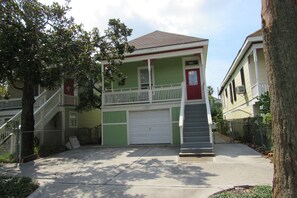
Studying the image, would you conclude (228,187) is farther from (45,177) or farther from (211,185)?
(45,177)

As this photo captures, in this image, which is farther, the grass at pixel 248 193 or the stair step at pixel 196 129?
the stair step at pixel 196 129

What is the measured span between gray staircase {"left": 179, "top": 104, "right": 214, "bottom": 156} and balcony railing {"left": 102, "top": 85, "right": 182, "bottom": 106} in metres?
1.08

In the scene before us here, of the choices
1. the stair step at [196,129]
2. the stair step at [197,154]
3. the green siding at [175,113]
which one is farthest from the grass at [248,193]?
the green siding at [175,113]

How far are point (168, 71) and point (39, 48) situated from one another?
27.1 ft

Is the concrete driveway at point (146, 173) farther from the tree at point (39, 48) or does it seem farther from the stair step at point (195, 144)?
the tree at point (39, 48)

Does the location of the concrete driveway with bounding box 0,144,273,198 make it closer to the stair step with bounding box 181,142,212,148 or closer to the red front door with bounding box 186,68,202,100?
the stair step with bounding box 181,142,212,148

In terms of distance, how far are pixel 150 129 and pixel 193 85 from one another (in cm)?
402

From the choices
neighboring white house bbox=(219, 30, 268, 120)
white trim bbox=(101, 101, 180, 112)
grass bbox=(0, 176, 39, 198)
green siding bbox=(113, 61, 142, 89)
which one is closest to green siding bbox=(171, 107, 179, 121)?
white trim bbox=(101, 101, 180, 112)

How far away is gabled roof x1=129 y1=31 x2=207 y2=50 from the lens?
15188mm

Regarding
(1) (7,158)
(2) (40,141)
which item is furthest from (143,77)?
(1) (7,158)

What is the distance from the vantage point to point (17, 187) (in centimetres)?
708

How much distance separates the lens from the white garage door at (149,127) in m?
14.5

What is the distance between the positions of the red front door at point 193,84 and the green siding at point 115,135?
15.1 feet

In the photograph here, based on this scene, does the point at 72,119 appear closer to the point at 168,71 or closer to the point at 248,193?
the point at 168,71
